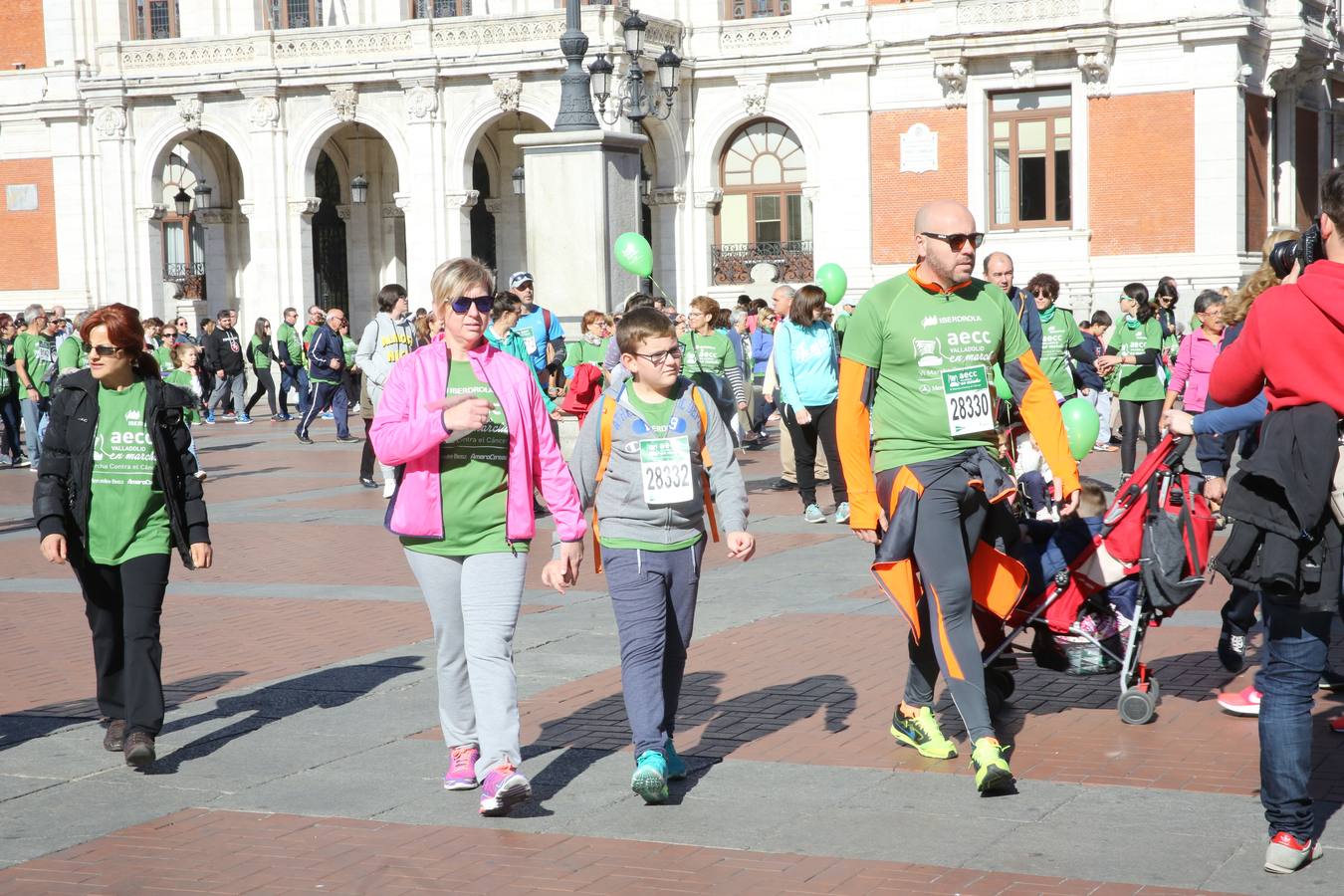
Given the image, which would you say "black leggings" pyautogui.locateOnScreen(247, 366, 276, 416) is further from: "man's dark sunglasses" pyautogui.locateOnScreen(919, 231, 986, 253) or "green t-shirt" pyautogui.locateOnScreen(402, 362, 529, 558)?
"man's dark sunglasses" pyautogui.locateOnScreen(919, 231, 986, 253)

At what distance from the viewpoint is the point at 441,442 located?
5.59 meters

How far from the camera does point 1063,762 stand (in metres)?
5.98

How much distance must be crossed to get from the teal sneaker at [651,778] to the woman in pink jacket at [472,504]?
0.40 metres

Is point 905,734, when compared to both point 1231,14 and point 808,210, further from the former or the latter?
point 808,210

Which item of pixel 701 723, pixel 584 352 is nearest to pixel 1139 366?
pixel 584 352

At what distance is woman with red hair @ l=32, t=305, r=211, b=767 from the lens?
6359 mm

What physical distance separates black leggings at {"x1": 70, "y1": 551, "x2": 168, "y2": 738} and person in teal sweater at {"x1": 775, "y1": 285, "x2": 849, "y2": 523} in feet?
23.9

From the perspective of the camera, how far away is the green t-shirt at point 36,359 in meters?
19.3

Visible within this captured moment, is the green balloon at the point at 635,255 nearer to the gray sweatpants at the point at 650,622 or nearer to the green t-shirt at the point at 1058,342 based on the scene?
the green t-shirt at the point at 1058,342

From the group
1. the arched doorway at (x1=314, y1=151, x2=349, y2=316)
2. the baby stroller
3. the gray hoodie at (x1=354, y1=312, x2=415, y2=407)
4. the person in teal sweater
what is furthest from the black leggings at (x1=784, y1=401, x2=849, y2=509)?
the arched doorway at (x1=314, y1=151, x2=349, y2=316)

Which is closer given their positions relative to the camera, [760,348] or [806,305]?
[806,305]

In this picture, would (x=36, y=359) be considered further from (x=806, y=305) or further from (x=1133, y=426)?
(x=1133, y=426)

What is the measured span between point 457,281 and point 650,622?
129 cm

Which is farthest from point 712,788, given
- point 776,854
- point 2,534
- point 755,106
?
point 755,106
